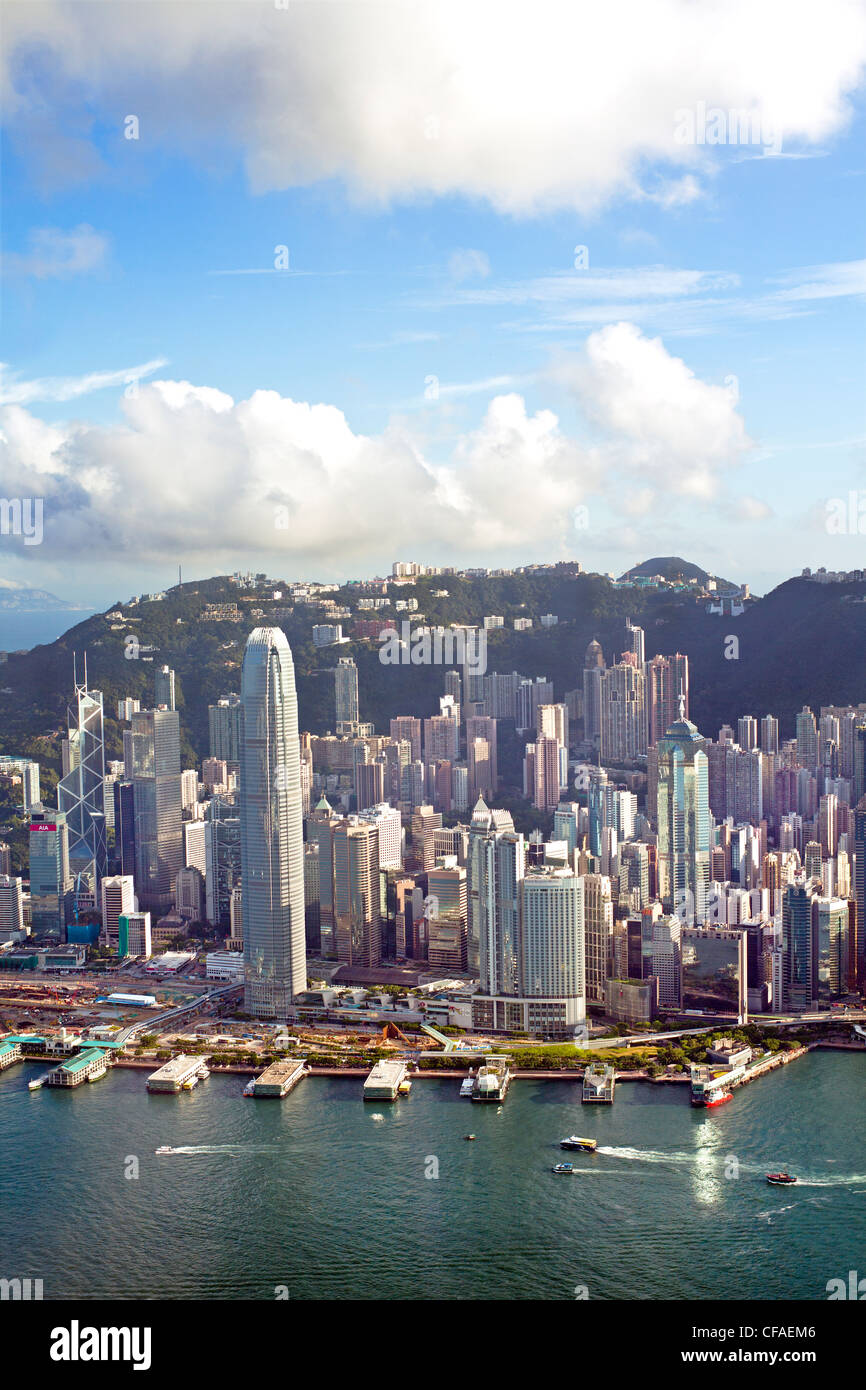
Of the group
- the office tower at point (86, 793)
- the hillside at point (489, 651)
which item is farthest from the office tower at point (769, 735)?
the office tower at point (86, 793)

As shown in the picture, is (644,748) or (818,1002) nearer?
(818,1002)

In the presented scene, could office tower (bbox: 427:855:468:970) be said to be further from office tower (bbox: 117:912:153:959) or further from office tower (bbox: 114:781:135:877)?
office tower (bbox: 114:781:135:877)

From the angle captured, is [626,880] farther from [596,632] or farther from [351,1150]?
[596,632]

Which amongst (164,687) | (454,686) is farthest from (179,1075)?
(454,686)

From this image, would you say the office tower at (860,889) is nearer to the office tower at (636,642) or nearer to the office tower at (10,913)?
the office tower at (10,913)

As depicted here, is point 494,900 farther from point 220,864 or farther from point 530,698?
point 530,698

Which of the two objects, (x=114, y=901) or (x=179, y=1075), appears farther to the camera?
(x=114, y=901)

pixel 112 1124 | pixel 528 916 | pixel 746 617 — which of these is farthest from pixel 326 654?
pixel 112 1124
